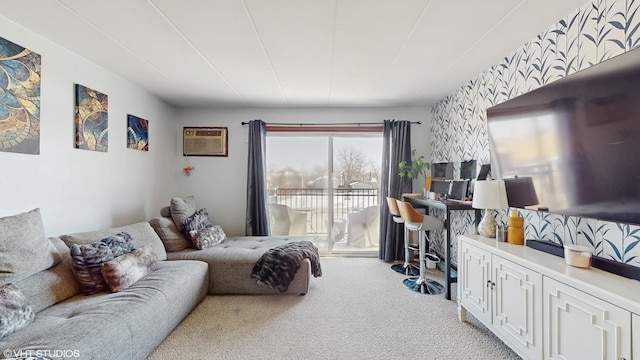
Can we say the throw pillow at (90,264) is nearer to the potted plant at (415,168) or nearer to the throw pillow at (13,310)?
the throw pillow at (13,310)

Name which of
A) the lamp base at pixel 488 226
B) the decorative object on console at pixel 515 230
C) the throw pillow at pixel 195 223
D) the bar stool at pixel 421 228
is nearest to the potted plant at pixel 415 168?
the bar stool at pixel 421 228

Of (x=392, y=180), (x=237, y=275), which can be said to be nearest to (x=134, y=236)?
(x=237, y=275)

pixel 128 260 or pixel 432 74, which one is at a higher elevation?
pixel 432 74

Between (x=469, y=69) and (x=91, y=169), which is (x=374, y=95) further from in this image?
(x=91, y=169)

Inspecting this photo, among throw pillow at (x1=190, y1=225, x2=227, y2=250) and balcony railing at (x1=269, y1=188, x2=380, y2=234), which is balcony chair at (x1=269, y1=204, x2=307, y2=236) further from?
throw pillow at (x1=190, y1=225, x2=227, y2=250)

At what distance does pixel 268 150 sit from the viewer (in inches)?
156

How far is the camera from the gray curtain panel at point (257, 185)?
3.69 metres

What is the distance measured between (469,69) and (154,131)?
3816mm

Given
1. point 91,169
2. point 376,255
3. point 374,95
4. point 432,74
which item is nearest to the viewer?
point 91,169

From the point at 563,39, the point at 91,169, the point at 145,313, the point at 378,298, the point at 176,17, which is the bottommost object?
the point at 378,298

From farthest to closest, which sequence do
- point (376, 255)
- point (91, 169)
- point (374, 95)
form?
1. point (376, 255)
2. point (374, 95)
3. point (91, 169)

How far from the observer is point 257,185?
371 centimetres

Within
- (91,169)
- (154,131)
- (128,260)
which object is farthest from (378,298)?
(154,131)

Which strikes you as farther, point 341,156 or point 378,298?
point 341,156
